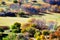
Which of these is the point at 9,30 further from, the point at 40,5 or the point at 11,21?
the point at 40,5

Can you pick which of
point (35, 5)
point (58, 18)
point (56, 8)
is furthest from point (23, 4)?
point (58, 18)

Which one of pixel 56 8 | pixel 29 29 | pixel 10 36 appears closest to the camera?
pixel 10 36

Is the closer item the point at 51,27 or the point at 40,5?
the point at 51,27

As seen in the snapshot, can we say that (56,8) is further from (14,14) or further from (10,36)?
(10,36)

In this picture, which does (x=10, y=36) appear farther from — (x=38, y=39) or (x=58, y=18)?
(x=58, y=18)

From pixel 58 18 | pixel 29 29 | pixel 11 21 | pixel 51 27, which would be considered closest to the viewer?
pixel 29 29

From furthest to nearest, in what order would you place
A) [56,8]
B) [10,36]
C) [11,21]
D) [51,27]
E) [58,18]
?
[56,8], [58,18], [11,21], [51,27], [10,36]

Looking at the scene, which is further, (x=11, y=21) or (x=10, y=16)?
(x=10, y=16)

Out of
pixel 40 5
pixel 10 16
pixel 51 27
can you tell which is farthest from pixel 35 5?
pixel 51 27
